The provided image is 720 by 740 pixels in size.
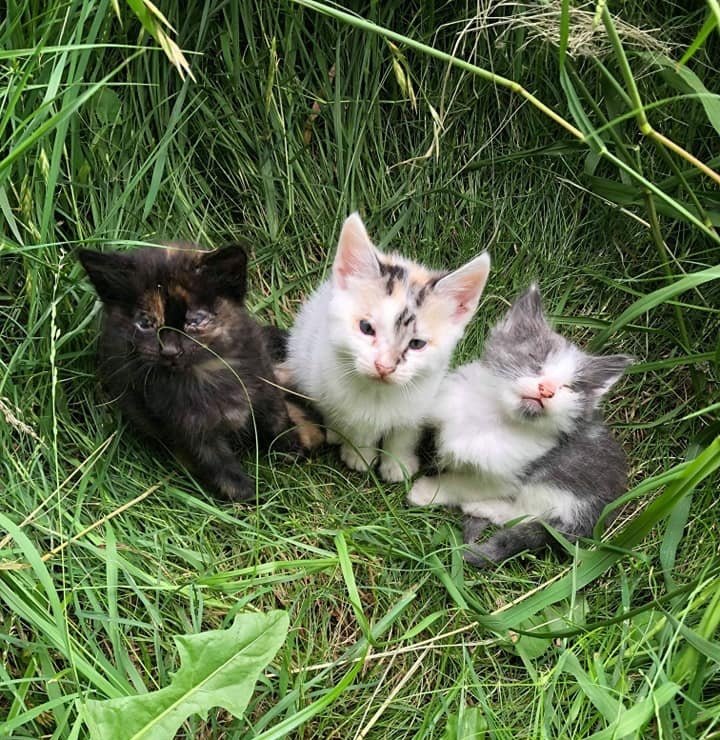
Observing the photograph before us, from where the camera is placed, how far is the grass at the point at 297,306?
5.41 feet

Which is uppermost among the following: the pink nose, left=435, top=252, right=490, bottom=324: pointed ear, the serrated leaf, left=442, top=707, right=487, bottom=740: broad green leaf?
left=435, top=252, right=490, bottom=324: pointed ear

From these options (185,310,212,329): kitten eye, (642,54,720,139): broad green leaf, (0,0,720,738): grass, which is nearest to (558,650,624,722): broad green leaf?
(0,0,720,738): grass

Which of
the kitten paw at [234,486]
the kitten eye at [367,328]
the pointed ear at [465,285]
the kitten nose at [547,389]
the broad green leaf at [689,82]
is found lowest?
the kitten paw at [234,486]

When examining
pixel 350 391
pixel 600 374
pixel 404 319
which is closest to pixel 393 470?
pixel 350 391

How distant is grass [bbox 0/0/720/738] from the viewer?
5.41 feet

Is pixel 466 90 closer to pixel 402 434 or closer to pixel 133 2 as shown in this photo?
pixel 402 434

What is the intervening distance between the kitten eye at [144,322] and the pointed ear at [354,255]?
0.50m

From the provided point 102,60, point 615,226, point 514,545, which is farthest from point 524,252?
point 102,60

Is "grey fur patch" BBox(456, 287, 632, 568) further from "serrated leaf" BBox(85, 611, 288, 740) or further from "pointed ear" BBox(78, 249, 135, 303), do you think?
"pointed ear" BBox(78, 249, 135, 303)

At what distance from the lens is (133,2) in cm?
140

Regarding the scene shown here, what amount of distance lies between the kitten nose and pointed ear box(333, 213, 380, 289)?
51cm

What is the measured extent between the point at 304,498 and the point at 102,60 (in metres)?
1.40

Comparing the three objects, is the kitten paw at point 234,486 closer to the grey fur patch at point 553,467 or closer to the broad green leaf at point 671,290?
the grey fur patch at point 553,467

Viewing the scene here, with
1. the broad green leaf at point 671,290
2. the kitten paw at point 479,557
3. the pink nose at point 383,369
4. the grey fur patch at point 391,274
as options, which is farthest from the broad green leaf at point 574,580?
the grey fur patch at point 391,274
